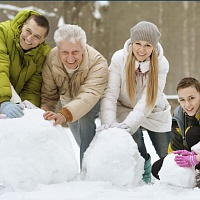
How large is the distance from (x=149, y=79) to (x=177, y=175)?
76 cm

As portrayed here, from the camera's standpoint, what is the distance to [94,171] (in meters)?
2.51

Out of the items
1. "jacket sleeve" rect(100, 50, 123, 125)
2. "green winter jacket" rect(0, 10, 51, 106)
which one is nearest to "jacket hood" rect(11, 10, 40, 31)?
"green winter jacket" rect(0, 10, 51, 106)

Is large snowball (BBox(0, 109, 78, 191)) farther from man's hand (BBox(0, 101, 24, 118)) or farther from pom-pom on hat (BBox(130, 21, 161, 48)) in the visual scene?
pom-pom on hat (BBox(130, 21, 161, 48))

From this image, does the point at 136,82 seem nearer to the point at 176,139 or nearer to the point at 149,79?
the point at 149,79

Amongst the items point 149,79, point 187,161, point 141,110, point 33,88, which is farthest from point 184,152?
point 33,88

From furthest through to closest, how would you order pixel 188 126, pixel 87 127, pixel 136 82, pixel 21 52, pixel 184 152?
pixel 87 127 → pixel 136 82 → pixel 21 52 → pixel 188 126 → pixel 184 152

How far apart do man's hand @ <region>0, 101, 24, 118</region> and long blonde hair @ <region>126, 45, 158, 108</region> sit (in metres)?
0.74

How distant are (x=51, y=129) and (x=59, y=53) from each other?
0.57m

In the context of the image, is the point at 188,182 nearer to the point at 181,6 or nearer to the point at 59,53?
the point at 59,53

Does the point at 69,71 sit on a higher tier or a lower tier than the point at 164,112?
higher

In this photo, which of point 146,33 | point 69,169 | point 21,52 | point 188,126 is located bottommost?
point 69,169

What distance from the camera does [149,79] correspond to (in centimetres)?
286

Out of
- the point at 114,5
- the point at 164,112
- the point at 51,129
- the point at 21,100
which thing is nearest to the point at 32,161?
the point at 51,129

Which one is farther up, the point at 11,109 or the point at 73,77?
the point at 73,77
